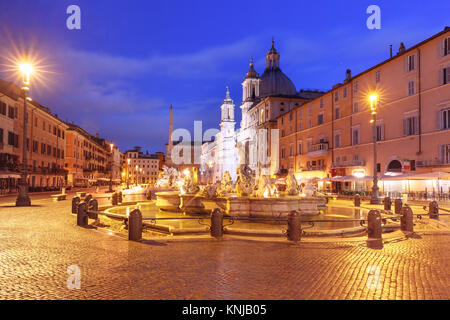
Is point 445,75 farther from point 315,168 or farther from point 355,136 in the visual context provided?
point 315,168

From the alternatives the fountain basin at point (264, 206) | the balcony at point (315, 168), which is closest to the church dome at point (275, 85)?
the balcony at point (315, 168)

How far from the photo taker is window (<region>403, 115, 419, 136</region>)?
3094 cm

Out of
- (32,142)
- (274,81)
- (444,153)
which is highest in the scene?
(274,81)

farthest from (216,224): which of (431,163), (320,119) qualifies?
(320,119)

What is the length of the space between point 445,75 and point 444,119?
11.3 feet

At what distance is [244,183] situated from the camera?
58.6 feet

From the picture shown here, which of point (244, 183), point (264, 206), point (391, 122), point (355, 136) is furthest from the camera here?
point (355, 136)

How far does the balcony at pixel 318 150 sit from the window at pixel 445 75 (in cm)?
1898

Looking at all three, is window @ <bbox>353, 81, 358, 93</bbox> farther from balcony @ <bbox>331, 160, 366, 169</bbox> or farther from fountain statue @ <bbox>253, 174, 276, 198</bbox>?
fountain statue @ <bbox>253, 174, 276, 198</bbox>

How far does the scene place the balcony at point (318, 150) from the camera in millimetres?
46156

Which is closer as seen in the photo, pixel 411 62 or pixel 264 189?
pixel 264 189

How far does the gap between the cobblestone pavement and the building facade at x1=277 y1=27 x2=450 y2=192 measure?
2202cm

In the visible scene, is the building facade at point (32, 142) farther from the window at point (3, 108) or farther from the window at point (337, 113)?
the window at point (337, 113)
